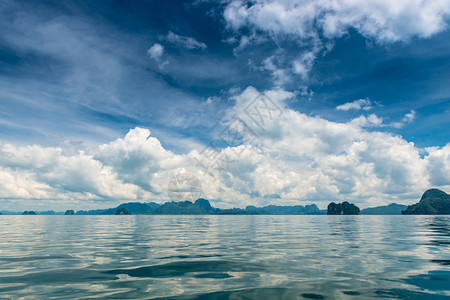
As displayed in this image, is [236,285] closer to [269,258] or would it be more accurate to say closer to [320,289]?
[320,289]

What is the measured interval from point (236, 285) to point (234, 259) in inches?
257

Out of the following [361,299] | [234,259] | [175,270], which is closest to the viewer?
[361,299]

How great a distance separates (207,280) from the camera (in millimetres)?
12898

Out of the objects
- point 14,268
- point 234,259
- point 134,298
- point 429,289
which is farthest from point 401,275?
point 14,268

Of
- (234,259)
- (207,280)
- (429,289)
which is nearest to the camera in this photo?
(429,289)

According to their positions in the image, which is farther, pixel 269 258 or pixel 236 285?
pixel 269 258

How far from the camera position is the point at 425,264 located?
1644 centimetres

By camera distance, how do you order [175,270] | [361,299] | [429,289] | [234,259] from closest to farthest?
[361,299], [429,289], [175,270], [234,259]

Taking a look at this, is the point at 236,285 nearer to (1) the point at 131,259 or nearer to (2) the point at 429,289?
(2) the point at 429,289

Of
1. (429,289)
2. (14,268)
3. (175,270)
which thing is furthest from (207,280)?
(14,268)

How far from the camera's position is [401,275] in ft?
44.8

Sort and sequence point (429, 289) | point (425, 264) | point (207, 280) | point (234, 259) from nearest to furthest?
1. point (429, 289)
2. point (207, 280)
3. point (425, 264)
4. point (234, 259)

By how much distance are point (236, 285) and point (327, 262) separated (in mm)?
8040

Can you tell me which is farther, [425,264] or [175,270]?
[425,264]
